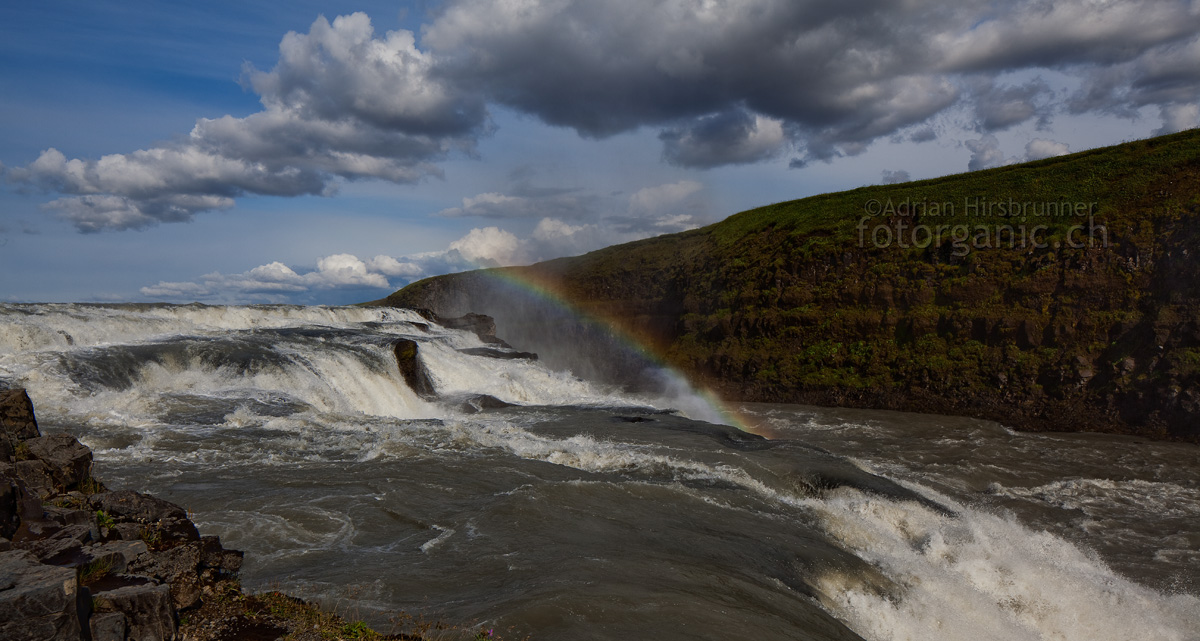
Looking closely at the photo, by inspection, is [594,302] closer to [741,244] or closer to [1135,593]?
[741,244]

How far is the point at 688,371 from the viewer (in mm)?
33562

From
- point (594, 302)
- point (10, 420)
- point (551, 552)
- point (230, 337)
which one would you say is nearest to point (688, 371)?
point (594, 302)

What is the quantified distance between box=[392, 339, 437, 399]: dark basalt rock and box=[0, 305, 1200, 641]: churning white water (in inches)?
56.6

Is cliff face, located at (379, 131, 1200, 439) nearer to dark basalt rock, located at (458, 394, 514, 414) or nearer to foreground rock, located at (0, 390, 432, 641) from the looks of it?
dark basalt rock, located at (458, 394, 514, 414)

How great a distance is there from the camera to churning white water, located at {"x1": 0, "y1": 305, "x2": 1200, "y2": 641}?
7363 mm

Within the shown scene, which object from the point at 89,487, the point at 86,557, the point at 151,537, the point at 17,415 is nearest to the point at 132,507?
the point at 151,537

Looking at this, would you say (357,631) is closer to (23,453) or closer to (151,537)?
(151,537)

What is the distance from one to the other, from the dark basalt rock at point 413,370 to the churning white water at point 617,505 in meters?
1.44

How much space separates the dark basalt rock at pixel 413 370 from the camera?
2295 centimetres

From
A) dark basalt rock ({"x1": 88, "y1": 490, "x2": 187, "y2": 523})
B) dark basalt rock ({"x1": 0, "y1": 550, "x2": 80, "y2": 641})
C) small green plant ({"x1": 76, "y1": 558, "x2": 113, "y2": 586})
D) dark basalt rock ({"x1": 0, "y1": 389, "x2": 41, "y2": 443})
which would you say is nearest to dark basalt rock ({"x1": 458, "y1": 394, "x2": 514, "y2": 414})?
dark basalt rock ({"x1": 0, "y1": 389, "x2": 41, "y2": 443})

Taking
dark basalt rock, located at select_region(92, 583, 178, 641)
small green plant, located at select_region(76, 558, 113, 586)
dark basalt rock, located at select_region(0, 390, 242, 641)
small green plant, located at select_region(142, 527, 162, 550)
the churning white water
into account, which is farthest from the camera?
the churning white water

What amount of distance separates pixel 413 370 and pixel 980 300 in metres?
22.2

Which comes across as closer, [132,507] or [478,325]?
[132,507]

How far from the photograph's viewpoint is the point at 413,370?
23312mm
